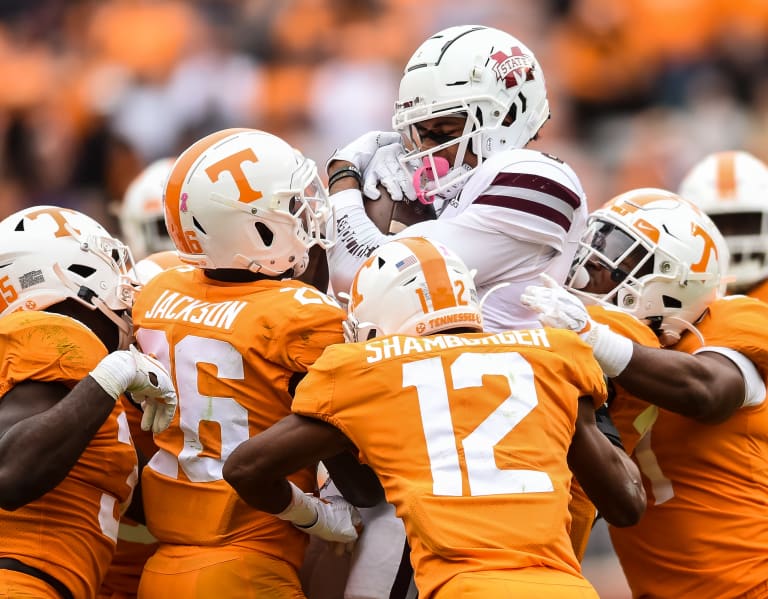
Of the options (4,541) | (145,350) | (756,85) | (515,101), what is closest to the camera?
(4,541)

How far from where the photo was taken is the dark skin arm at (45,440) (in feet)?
10.4

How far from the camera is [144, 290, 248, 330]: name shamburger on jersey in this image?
346 cm

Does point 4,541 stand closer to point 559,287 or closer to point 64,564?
point 64,564

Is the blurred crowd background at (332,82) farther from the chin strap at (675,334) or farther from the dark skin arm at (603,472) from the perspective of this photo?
the dark skin arm at (603,472)

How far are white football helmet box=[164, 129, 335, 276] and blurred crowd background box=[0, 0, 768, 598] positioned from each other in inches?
227

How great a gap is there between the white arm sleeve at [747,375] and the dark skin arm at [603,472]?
0.68 metres

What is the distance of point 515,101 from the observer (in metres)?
3.88

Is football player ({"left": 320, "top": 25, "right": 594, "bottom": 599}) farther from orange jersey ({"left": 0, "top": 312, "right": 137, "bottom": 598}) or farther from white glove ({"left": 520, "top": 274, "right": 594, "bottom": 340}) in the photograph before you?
orange jersey ({"left": 0, "top": 312, "right": 137, "bottom": 598})

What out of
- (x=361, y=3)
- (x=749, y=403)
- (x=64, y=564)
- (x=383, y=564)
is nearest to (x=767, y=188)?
(x=749, y=403)

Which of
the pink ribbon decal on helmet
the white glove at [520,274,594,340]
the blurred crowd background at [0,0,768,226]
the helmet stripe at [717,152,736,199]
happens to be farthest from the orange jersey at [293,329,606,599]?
the blurred crowd background at [0,0,768,226]

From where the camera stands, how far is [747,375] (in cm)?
390

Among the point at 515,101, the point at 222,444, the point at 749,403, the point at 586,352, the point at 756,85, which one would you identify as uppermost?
the point at 515,101

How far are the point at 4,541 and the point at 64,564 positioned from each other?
0.17m

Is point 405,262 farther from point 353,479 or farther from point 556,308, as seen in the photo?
point 353,479
